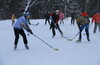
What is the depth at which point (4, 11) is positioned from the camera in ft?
170

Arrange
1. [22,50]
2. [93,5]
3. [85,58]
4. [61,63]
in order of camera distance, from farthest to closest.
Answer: [93,5] → [22,50] → [85,58] → [61,63]

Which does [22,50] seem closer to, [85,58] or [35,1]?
[85,58]

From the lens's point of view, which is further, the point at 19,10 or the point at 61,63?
the point at 19,10

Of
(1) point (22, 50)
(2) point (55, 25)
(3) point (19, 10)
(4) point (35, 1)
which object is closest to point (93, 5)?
(4) point (35, 1)

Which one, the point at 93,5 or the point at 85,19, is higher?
the point at 85,19

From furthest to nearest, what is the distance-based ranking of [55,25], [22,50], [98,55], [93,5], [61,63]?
[93,5] < [55,25] < [22,50] < [98,55] < [61,63]

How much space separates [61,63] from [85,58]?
3.49 feet

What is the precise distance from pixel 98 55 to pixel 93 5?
43.1 metres

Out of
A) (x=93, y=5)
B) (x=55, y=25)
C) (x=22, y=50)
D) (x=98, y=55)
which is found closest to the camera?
(x=98, y=55)

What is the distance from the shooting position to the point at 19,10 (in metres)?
52.6

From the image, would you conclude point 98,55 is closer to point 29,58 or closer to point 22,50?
point 29,58

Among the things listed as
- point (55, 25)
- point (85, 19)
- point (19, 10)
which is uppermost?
point (85, 19)

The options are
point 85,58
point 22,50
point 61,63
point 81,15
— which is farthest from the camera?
point 81,15

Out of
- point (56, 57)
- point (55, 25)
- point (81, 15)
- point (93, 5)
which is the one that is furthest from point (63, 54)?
point (93, 5)
